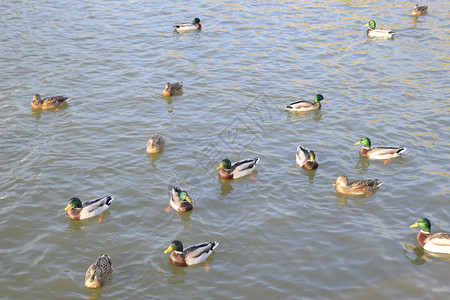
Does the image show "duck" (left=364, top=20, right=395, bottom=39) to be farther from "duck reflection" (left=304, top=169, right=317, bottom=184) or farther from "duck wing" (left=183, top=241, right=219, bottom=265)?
"duck wing" (left=183, top=241, right=219, bottom=265)

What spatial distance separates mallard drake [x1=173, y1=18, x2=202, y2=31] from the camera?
2760 centimetres

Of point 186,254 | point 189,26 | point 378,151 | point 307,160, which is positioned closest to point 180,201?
point 186,254

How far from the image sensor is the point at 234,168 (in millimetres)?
17047

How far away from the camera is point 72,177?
17.1m

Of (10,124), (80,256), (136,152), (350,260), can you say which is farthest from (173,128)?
(350,260)

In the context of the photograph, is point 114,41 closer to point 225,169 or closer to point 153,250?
point 225,169

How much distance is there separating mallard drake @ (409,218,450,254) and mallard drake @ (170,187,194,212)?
5.86 m

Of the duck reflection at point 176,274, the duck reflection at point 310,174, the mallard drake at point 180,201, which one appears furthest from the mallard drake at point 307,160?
the duck reflection at point 176,274

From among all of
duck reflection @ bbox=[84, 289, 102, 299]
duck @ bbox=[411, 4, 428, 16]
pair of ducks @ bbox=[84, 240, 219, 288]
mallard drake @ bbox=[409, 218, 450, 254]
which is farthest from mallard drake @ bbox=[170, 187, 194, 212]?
duck @ bbox=[411, 4, 428, 16]

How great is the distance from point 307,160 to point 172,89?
6.63m

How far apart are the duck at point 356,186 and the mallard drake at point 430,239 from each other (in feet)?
6.89

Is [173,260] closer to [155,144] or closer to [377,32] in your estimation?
[155,144]

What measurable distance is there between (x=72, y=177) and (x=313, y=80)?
10700 mm

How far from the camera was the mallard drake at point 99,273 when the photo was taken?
12758 millimetres
